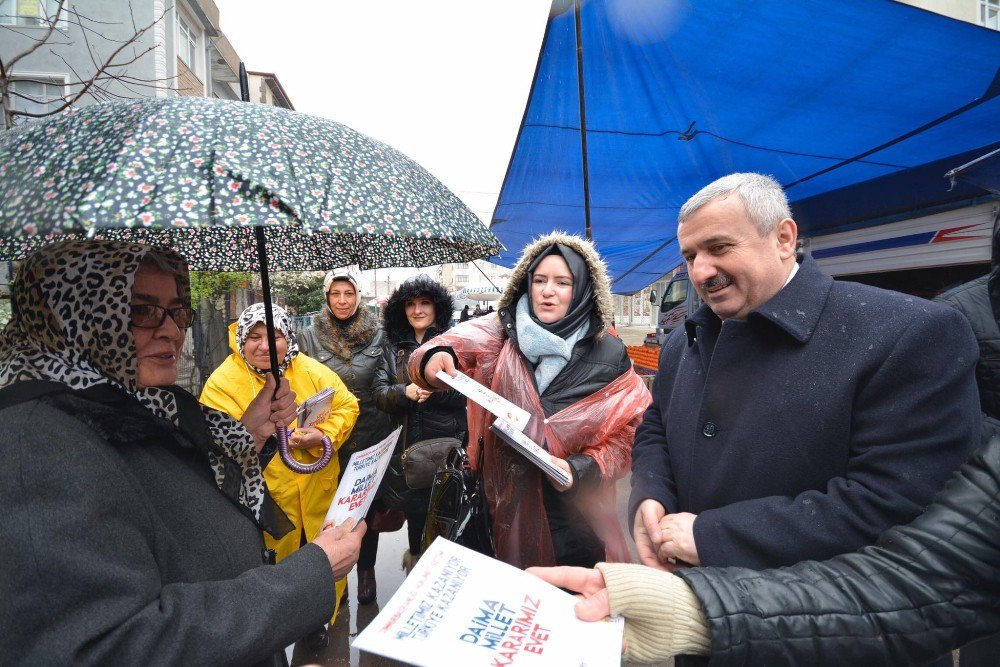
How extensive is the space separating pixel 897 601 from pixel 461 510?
5.54 ft

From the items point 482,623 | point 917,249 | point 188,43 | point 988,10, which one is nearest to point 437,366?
point 482,623

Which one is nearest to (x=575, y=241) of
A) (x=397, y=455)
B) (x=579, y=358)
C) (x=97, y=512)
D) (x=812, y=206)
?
(x=579, y=358)

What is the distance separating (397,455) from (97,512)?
2558 mm

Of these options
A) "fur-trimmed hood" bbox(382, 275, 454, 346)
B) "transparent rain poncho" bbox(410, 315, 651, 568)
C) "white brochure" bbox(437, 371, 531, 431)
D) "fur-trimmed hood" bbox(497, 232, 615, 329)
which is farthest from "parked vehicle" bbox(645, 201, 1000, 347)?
"white brochure" bbox(437, 371, 531, 431)

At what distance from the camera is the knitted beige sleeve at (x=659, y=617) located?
1105 millimetres

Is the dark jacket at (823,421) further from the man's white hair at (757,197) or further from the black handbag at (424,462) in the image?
the black handbag at (424,462)

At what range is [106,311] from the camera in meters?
1.26

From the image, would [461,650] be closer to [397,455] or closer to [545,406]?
[545,406]

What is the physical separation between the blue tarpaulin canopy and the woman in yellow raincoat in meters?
2.35

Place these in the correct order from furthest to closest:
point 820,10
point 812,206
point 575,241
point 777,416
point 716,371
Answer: point 812,206 < point 820,10 < point 575,241 < point 716,371 < point 777,416

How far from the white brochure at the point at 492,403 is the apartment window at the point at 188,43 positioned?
681 inches

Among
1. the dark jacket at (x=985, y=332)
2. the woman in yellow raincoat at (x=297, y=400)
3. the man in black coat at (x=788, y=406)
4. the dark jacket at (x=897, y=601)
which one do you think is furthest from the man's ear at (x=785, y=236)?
the woman in yellow raincoat at (x=297, y=400)

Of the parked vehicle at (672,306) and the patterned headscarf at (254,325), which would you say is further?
the parked vehicle at (672,306)

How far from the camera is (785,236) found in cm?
152
